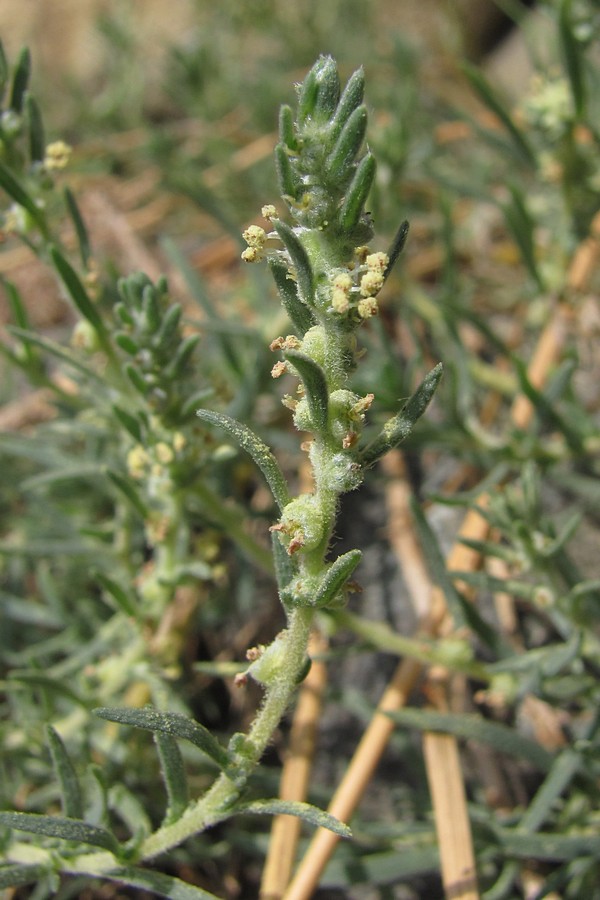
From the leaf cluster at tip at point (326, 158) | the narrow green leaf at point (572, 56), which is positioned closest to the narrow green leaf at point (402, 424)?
the leaf cluster at tip at point (326, 158)

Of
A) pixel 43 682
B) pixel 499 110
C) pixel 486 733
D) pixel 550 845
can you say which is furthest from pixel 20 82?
pixel 550 845

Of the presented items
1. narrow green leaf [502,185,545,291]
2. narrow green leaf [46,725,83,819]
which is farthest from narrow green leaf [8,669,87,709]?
narrow green leaf [502,185,545,291]

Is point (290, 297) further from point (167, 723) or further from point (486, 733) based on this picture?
point (486, 733)

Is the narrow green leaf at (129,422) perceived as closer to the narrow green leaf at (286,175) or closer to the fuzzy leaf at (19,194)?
the fuzzy leaf at (19,194)

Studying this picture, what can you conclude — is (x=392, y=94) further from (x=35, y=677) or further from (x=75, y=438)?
(x=35, y=677)

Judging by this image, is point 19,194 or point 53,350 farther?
point 53,350

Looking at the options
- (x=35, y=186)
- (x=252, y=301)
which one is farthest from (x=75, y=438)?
(x=35, y=186)
